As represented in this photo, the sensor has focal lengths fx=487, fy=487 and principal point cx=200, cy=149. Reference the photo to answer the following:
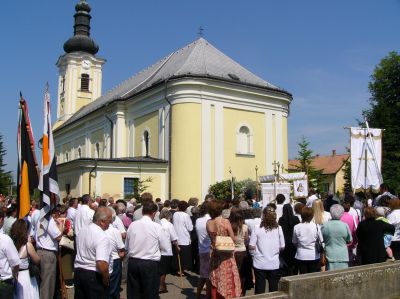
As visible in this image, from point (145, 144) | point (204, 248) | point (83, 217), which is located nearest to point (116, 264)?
point (204, 248)

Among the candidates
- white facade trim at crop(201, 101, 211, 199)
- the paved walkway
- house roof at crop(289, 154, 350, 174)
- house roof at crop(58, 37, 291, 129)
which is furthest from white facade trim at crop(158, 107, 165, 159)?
house roof at crop(289, 154, 350, 174)

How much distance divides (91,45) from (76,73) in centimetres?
319

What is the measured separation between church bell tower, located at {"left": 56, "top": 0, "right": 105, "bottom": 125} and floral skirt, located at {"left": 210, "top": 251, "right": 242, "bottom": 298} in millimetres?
43643

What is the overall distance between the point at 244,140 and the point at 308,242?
78.1 feet

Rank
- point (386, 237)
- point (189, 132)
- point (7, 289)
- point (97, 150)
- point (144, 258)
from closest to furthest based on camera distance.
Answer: point (7, 289) → point (144, 258) → point (386, 237) → point (189, 132) → point (97, 150)

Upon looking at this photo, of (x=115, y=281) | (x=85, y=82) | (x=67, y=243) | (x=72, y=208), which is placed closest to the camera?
(x=115, y=281)

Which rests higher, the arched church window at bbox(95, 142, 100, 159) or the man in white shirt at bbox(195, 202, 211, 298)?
the arched church window at bbox(95, 142, 100, 159)

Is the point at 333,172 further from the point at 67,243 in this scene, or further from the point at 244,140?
the point at 67,243

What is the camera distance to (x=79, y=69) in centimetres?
4856

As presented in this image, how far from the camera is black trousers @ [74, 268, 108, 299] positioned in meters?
6.23

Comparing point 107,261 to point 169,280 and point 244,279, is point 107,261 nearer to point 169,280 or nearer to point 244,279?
point 244,279

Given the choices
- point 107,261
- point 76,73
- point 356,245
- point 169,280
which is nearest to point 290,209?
point 356,245

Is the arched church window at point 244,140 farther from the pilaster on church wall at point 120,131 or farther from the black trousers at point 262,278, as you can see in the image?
the black trousers at point 262,278

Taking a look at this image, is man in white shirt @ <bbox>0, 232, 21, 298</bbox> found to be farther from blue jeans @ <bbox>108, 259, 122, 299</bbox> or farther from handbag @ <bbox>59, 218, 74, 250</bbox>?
handbag @ <bbox>59, 218, 74, 250</bbox>
